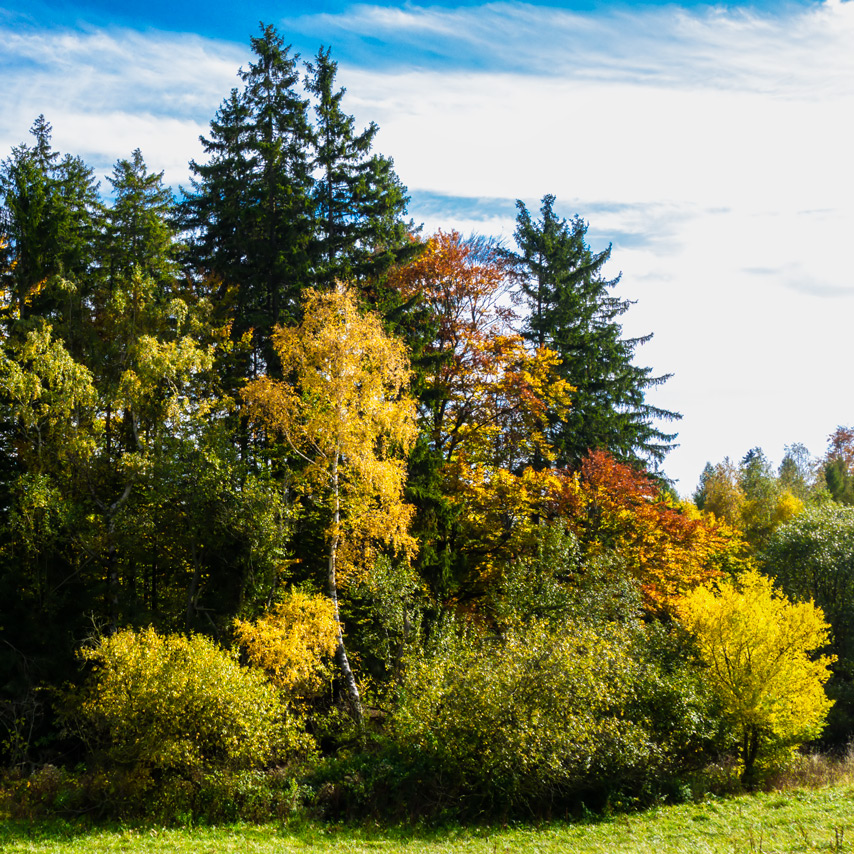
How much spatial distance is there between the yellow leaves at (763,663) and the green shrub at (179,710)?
401 inches

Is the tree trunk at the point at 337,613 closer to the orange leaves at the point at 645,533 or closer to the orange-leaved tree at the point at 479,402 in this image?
the orange-leaved tree at the point at 479,402

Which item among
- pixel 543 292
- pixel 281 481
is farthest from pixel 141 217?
pixel 543 292

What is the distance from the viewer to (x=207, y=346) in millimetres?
21172

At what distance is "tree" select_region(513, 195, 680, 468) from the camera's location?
92.0ft

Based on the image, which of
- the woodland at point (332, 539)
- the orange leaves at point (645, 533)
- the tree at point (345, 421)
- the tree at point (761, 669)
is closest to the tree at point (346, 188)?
the woodland at point (332, 539)

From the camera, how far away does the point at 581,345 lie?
28.2 m

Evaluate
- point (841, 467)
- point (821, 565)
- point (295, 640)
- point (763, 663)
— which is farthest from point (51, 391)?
point (841, 467)

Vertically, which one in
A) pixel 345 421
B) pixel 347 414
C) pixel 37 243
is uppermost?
pixel 37 243

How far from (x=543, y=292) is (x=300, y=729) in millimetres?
19762

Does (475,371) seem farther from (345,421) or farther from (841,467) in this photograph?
(841,467)

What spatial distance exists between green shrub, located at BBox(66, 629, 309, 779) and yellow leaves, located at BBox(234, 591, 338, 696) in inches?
41.2

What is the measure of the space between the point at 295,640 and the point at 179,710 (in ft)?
9.60

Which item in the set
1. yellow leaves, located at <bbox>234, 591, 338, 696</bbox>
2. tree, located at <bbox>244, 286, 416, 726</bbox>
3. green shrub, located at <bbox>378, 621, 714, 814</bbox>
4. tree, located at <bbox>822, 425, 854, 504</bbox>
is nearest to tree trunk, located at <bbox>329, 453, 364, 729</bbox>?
tree, located at <bbox>244, 286, 416, 726</bbox>

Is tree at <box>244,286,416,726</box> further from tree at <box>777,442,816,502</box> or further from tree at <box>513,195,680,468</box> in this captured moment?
tree at <box>777,442,816,502</box>
